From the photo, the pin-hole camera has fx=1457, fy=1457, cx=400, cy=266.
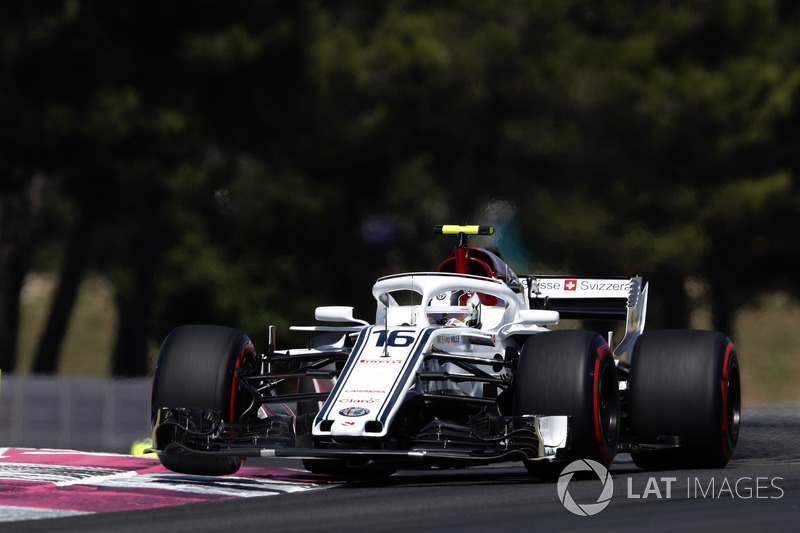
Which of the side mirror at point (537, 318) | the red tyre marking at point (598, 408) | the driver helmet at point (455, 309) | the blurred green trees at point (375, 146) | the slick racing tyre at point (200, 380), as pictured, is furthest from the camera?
the blurred green trees at point (375, 146)

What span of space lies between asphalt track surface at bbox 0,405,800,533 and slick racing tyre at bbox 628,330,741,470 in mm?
237

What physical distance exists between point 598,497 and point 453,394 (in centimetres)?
164

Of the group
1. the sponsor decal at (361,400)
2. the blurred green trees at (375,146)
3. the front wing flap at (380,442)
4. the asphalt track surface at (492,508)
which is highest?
the blurred green trees at (375,146)

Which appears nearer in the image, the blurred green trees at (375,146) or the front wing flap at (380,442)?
the front wing flap at (380,442)

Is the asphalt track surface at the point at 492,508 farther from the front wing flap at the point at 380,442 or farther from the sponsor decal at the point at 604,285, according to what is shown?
the sponsor decal at the point at 604,285

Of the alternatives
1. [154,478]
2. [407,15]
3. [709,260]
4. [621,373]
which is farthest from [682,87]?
[154,478]

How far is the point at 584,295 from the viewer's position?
43.8ft

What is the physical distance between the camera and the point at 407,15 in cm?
3494

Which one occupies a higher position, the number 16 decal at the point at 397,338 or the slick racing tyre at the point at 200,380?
the number 16 decal at the point at 397,338

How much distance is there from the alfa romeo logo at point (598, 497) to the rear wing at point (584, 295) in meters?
3.09

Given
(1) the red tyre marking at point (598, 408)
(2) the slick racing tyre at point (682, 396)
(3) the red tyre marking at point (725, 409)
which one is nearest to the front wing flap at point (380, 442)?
(1) the red tyre marking at point (598, 408)

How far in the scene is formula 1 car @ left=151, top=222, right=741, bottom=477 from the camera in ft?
31.0

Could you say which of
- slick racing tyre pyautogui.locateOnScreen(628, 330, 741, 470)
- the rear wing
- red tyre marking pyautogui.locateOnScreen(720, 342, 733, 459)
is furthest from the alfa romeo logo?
the rear wing

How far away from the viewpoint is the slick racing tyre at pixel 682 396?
1037cm
